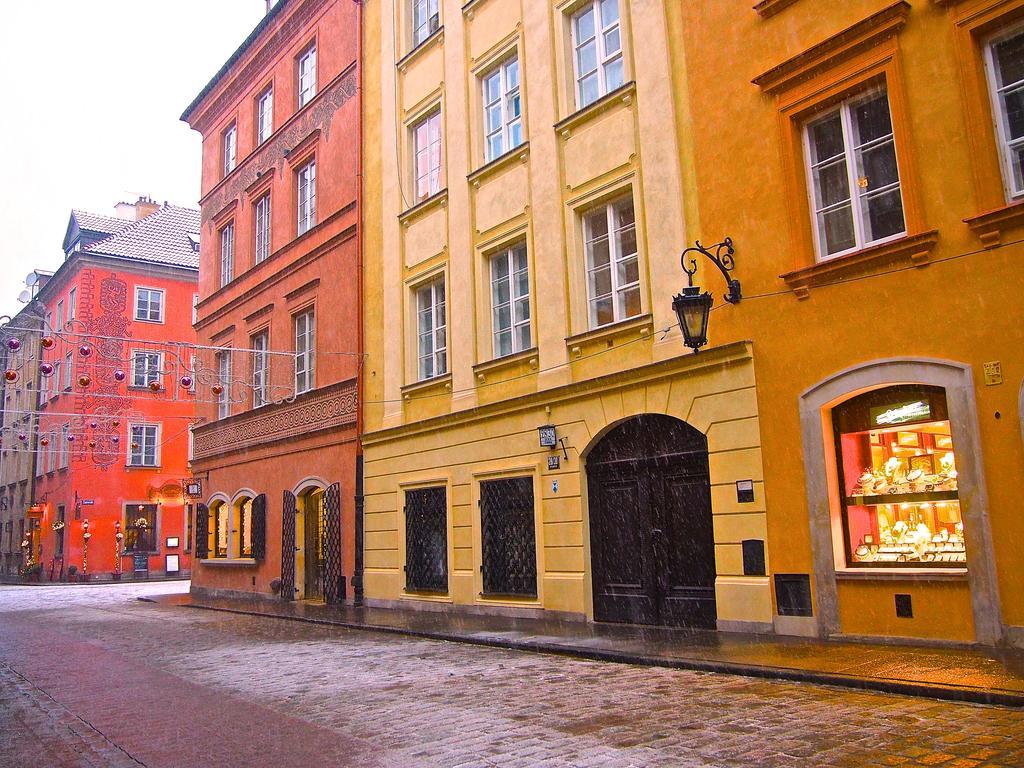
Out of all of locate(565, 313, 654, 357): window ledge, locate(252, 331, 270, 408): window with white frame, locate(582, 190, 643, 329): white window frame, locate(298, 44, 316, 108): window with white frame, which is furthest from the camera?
locate(252, 331, 270, 408): window with white frame

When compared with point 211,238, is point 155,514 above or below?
below

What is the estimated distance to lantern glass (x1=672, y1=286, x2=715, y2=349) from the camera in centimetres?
1116

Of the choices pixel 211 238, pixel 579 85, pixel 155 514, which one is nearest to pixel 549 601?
pixel 579 85

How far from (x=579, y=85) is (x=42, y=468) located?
138 ft

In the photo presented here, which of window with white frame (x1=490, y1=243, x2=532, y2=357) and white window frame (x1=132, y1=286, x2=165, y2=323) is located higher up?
white window frame (x1=132, y1=286, x2=165, y2=323)

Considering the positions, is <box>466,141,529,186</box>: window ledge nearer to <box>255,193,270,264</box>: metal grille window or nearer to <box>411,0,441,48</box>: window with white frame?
<box>411,0,441,48</box>: window with white frame

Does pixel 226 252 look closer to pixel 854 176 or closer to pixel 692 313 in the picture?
pixel 692 313

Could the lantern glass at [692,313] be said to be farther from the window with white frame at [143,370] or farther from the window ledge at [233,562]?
the window with white frame at [143,370]

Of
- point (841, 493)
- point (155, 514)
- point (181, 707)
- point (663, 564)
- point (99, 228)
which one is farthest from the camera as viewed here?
point (99, 228)

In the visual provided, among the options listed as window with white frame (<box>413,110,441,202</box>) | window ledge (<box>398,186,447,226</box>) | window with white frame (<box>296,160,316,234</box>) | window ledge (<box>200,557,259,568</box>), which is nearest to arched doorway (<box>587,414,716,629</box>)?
window ledge (<box>398,186,447,226</box>)

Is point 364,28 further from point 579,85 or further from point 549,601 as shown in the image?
point 549,601

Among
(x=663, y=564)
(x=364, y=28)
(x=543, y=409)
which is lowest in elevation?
(x=663, y=564)

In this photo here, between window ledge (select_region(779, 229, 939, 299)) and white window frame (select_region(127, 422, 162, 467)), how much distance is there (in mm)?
36948

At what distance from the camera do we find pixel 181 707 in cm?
812
